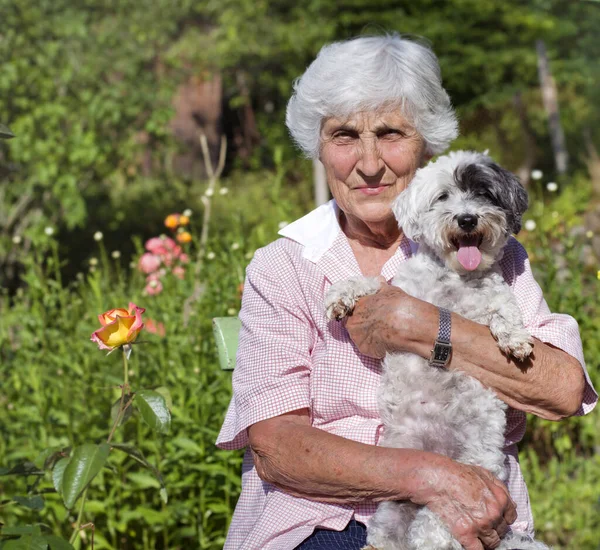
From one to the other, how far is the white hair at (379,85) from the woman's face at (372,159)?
1.3 inches

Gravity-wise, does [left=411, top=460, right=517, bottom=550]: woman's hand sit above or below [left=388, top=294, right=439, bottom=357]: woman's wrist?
below

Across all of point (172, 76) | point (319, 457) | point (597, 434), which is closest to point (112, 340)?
point (319, 457)

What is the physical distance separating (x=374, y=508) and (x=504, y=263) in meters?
0.80

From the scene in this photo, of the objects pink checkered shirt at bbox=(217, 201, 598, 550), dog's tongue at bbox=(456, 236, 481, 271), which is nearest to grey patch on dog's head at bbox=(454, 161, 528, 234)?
dog's tongue at bbox=(456, 236, 481, 271)

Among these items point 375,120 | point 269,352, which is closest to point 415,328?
point 269,352

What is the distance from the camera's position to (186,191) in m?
11.0

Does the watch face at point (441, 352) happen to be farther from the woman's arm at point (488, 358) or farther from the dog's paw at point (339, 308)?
the dog's paw at point (339, 308)

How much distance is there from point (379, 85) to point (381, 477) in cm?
112

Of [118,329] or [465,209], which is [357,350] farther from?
[118,329]

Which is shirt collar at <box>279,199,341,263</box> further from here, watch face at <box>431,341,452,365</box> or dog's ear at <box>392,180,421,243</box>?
watch face at <box>431,341,452,365</box>

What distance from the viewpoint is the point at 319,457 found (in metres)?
2.25

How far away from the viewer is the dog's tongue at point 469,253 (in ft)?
7.79

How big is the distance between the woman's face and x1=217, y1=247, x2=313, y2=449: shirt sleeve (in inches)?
11.4

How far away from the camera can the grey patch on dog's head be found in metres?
2.35
